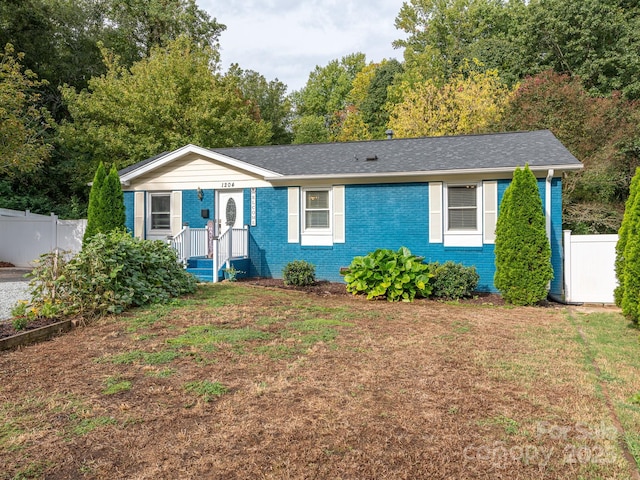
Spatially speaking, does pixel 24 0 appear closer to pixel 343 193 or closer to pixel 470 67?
pixel 343 193

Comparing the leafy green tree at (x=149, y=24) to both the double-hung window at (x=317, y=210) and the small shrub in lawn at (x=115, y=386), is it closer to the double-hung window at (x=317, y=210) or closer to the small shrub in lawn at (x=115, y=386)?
the double-hung window at (x=317, y=210)

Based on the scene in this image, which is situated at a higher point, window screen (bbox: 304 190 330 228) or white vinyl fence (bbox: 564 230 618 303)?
window screen (bbox: 304 190 330 228)

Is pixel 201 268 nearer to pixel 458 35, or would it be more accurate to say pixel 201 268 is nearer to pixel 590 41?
pixel 590 41

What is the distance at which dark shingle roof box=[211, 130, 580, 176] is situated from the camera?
33.4ft

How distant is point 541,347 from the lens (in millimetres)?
5508

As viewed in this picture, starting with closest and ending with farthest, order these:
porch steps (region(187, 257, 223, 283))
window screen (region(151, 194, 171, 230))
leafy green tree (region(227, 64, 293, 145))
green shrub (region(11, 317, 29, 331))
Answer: green shrub (region(11, 317, 29, 331)) < porch steps (region(187, 257, 223, 283)) < window screen (region(151, 194, 171, 230)) < leafy green tree (region(227, 64, 293, 145))

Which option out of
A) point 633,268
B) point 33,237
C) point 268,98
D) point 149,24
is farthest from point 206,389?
point 268,98

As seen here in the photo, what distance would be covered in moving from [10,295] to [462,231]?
9.45m

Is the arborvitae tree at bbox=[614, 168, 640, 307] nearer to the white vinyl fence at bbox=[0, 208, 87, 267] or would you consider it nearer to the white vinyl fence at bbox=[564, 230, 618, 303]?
the white vinyl fence at bbox=[564, 230, 618, 303]

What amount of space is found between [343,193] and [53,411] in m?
8.58

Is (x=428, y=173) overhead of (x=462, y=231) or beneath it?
overhead

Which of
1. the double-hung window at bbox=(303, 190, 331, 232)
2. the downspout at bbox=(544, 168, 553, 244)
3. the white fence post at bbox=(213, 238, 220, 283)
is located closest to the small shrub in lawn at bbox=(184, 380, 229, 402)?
the white fence post at bbox=(213, 238, 220, 283)

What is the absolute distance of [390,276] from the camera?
30.2 feet

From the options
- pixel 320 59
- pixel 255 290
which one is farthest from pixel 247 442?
pixel 320 59
